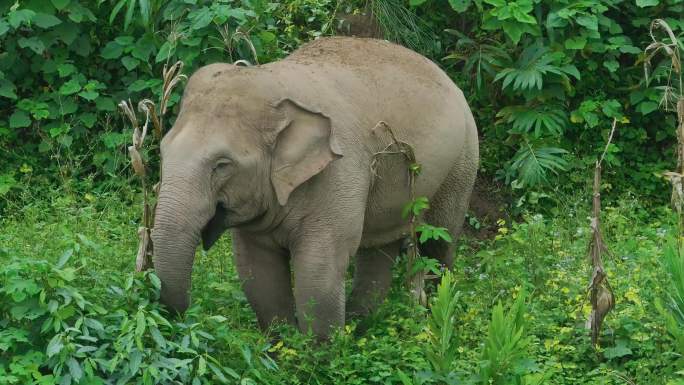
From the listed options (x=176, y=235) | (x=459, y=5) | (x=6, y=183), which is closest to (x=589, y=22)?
(x=459, y=5)

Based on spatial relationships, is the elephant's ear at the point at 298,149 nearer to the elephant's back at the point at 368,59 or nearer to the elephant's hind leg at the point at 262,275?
the elephant's back at the point at 368,59

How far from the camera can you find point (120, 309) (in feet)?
21.7

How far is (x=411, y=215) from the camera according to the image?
8.02 metres

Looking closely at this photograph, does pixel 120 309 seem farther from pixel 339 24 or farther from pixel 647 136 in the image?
pixel 647 136

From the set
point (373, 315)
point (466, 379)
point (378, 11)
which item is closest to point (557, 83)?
point (378, 11)

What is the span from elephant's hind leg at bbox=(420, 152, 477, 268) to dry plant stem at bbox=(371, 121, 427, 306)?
49 cm

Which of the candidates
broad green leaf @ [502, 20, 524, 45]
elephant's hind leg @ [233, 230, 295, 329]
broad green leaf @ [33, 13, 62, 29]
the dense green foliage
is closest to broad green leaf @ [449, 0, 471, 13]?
the dense green foliage

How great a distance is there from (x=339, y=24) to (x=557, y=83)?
1710 millimetres

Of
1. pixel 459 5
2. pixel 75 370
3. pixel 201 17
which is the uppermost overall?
pixel 75 370

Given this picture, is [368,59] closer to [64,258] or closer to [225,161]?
[225,161]

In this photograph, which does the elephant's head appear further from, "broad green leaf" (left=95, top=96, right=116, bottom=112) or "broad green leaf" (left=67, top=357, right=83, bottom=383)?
"broad green leaf" (left=95, top=96, right=116, bottom=112)

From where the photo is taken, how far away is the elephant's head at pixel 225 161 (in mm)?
6745

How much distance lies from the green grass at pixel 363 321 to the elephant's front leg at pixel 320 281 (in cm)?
15

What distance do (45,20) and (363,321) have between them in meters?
3.51
